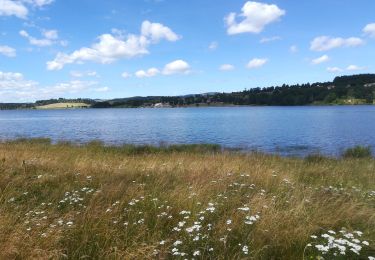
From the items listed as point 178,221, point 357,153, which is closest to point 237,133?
point 357,153

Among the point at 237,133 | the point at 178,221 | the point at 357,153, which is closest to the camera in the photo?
the point at 178,221

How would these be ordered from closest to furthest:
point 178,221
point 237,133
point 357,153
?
point 178,221, point 357,153, point 237,133

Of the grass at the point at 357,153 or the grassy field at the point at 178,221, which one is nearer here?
the grassy field at the point at 178,221

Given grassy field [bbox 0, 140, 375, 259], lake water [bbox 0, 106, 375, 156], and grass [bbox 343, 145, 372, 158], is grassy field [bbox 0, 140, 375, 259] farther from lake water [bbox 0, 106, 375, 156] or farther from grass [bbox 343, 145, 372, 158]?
lake water [bbox 0, 106, 375, 156]

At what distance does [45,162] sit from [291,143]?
33.7 m

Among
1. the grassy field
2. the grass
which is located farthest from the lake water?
the grassy field

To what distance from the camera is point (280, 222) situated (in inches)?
223

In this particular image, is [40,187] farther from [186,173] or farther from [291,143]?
[291,143]

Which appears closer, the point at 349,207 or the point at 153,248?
the point at 153,248

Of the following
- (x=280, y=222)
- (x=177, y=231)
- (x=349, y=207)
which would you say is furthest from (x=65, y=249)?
(x=349, y=207)

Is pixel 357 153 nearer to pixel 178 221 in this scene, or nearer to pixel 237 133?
pixel 178 221

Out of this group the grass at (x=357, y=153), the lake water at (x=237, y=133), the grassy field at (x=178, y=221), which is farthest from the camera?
the lake water at (x=237, y=133)

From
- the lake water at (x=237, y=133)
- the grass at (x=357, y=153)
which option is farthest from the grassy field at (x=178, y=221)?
the lake water at (x=237, y=133)

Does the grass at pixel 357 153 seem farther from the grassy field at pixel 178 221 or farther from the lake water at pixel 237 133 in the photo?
the grassy field at pixel 178 221
